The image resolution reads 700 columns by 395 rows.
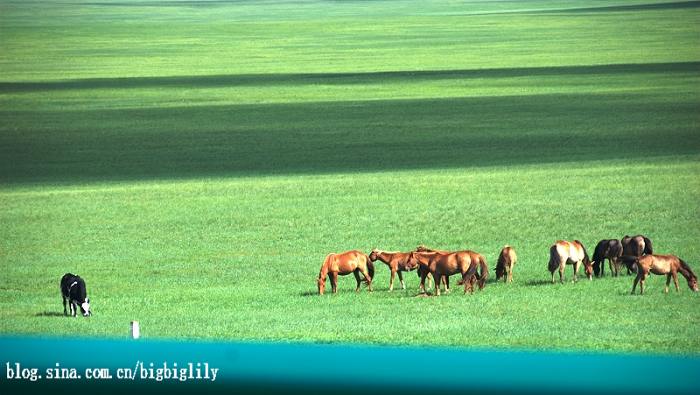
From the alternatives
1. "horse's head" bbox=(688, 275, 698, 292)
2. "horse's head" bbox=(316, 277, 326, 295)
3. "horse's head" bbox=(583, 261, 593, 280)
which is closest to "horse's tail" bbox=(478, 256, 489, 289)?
"horse's head" bbox=(583, 261, 593, 280)

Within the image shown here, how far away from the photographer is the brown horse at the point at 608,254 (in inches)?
625

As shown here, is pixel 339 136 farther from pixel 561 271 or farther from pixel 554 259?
pixel 554 259


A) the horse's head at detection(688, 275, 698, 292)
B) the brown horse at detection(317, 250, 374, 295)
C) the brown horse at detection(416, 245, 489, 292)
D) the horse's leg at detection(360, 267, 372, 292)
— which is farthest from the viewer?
the horse's leg at detection(360, 267, 372, 292)

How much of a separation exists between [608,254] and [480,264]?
6.39 ft

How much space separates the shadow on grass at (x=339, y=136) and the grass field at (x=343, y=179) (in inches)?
4.9

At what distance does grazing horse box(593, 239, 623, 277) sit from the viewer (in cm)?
1588

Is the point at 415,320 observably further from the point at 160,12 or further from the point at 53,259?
the point at 160,12

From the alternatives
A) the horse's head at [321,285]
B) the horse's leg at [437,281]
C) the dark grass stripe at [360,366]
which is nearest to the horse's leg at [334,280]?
the horse's head at [321,285]

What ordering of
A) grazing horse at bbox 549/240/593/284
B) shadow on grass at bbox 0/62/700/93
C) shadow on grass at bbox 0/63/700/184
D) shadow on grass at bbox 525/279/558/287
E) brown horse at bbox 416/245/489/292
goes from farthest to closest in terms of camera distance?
shadow on grass at bbox 0/62/700/93 → shadow on grass at bbox 0/63/700/184 → shadow on grass at bbox 525/279/558/287 → grazing horse at bbox 549/240/593/284 → brown horse at bbox 416/245/489/292

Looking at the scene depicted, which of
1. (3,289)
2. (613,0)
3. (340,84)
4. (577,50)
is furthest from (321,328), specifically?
(613,0)

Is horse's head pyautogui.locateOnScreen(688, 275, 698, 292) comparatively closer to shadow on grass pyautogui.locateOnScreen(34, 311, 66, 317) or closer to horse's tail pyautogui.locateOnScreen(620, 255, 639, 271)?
horse's tail pyautogui.locateOnScreen(620, 255, 639, 271)

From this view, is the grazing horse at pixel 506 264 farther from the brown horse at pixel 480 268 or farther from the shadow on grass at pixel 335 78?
the shadow on grass at pixel 335 78

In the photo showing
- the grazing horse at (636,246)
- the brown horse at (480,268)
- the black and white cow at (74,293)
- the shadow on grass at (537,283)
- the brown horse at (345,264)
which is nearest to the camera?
the black and white cow at (74,293)

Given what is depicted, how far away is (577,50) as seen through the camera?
207 ft
